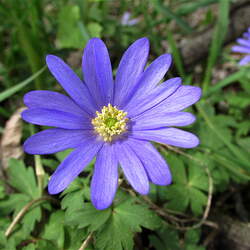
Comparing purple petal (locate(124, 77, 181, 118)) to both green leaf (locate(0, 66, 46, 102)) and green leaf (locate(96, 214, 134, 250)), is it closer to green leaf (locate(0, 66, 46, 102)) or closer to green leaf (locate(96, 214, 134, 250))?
green leaf (locate(96, 214, 134, 250))

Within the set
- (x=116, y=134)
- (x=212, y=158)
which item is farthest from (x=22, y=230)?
(x=212, y=158)

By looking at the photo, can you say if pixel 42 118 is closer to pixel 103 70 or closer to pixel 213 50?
pixel 103 70

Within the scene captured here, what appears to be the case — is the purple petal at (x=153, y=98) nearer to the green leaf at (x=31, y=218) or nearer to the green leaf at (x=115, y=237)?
the green leaf at (x=115, y=237)

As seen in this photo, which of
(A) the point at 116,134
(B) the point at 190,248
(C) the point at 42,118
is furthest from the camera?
(B) the point at 190,248

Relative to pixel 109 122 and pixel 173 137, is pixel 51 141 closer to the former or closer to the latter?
pixel 109 122

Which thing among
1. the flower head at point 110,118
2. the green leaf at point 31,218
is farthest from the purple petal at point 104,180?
the green leaf at point 31,218
